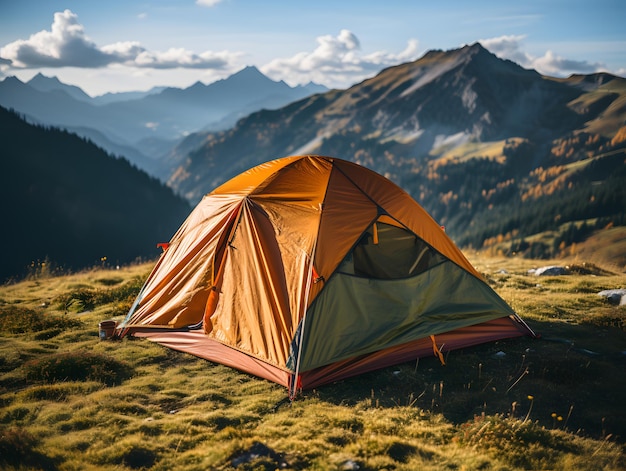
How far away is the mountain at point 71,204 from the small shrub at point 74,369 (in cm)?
12938

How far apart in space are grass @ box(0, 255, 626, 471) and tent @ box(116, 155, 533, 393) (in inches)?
16.3

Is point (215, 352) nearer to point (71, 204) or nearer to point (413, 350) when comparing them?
point (413, 350)

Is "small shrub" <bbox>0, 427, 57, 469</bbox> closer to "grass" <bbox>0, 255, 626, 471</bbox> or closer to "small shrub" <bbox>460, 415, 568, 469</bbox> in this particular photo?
"grass" <bbox>0, 255, 626, 471</bbox>

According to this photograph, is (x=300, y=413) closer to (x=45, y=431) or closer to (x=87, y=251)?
(x=45, y=431)

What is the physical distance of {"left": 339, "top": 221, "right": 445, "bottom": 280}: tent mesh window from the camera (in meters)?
9.73

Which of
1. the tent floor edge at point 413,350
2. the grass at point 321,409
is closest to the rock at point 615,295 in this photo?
the grass at point 321,409

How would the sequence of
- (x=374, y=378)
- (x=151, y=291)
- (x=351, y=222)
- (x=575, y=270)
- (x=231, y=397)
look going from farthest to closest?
(x=575, y=270), (x=151, y=291), (x=351, y=222), (x=374, y=378), (x=231, y=397)

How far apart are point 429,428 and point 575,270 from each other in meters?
14.0

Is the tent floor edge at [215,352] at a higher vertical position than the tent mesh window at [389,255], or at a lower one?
lower

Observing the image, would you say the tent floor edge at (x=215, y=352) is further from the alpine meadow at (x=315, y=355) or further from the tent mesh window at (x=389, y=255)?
the tent mesh window at (x=389, y=255)

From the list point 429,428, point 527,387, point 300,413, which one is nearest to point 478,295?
point 527,387

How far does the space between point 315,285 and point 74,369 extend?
498 cm

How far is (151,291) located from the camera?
11.7 metres

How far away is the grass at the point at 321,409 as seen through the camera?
6.24m
